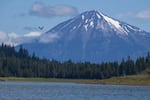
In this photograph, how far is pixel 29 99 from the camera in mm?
87750

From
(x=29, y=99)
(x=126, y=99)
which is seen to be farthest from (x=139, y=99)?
(x=29, y=99)

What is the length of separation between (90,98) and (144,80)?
99.3 m

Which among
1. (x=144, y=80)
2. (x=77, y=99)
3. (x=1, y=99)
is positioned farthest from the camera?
(x=144, y=80)

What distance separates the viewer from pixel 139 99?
322ft

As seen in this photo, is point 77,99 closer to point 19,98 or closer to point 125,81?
point 19,98

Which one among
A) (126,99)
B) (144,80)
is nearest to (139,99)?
(126,99)

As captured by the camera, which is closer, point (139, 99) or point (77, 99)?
point (77, 99)

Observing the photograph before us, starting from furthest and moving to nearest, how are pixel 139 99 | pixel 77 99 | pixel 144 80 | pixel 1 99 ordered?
pixel 144 80, pixel 139 99, pixel 77 99, pixel 1 99

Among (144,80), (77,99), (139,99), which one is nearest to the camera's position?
(77,99)

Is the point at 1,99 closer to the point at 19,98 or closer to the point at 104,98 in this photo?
the point at 19,98

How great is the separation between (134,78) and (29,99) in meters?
115

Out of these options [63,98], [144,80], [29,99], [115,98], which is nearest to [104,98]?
[115,98]

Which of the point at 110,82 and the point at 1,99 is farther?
the point at 110,82

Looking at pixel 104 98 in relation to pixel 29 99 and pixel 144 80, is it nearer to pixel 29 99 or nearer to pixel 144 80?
pixel 29 99
